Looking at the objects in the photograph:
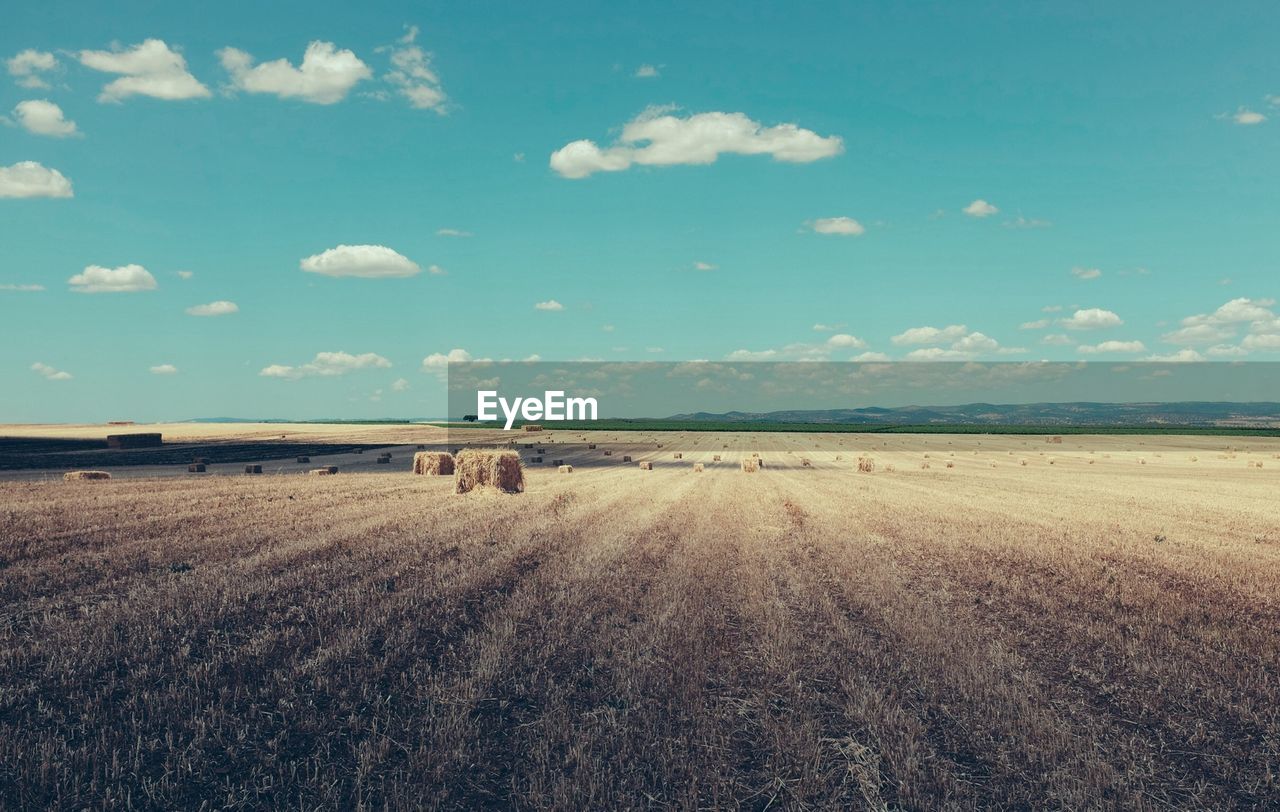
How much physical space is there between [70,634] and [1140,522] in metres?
23.2

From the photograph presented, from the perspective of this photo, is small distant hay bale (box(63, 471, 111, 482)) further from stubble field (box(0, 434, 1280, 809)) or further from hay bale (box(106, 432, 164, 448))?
hay bale (box(106, 432, 164, 448))

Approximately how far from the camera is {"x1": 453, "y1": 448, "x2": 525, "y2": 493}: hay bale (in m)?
26.9

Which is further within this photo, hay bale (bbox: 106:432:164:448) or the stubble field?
hay bale (bbox: 106:432:164:448)

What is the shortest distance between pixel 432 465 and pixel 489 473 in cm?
1187

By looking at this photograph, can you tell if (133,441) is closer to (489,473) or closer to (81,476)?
(81,476)

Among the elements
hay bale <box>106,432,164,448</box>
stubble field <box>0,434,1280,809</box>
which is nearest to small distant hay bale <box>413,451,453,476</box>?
stubble field <box>0,434,1280,809</box>

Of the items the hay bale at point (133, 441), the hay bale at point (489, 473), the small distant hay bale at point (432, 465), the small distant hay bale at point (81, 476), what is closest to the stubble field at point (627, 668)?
the hay bale at point (489, 473)

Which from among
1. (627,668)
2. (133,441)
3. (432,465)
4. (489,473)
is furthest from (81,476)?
(133,441)

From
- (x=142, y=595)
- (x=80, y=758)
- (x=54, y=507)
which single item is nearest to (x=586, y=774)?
(x=80, y=758)

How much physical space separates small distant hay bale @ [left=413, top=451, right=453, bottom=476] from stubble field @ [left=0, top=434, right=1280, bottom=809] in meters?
20.3

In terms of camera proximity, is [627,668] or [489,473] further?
[489,473]

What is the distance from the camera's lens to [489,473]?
2706 cm

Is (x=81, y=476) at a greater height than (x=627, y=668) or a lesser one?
greater

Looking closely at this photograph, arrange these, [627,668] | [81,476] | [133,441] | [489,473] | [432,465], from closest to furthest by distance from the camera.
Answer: [627,668], [489,473], [81,476], [432,465], [133,441]
